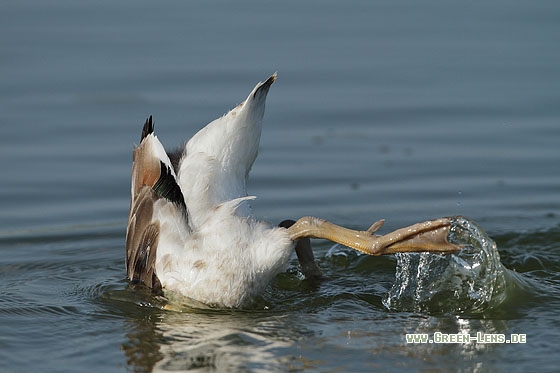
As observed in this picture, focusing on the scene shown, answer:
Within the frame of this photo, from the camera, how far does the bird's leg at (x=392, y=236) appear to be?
Result: 5.19 meters

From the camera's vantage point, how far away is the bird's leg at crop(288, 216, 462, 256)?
5.19 m

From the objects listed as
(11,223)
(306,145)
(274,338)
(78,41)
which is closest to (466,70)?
(306,145)

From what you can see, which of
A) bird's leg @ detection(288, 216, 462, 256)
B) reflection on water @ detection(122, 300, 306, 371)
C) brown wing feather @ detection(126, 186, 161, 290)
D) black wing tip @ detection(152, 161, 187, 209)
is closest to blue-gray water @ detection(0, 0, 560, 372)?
reflection on water @ detection(122, 300, 306, 371)

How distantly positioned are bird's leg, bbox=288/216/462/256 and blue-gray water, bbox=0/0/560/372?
1.45 ft

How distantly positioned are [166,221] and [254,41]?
567 cm

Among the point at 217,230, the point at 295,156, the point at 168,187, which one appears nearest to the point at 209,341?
the point at 217,230

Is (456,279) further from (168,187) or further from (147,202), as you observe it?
(147,202)

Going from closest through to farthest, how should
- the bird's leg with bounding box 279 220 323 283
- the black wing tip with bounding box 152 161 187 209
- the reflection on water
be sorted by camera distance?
1. the reflection on water
2. the black wing tip with bounding box 152 161 187 209
3. the bird's leg with bounding box 279 220 323 283

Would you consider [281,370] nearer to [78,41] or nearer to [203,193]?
[203,193]

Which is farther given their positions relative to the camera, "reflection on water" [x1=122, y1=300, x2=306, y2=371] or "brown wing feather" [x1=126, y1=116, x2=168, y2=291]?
"brown wing feather" [x1=126, y1=116, x2=168, y2=291]

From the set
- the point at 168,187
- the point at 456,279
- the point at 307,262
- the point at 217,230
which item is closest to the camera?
the point at 217,230

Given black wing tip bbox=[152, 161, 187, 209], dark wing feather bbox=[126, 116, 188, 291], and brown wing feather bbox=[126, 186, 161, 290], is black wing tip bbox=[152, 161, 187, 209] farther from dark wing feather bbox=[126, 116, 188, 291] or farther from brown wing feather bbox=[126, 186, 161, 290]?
brown wing feather bbox=[126, 186, 161, 290]

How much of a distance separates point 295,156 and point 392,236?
3.58 meters

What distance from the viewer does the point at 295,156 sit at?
345 inches
